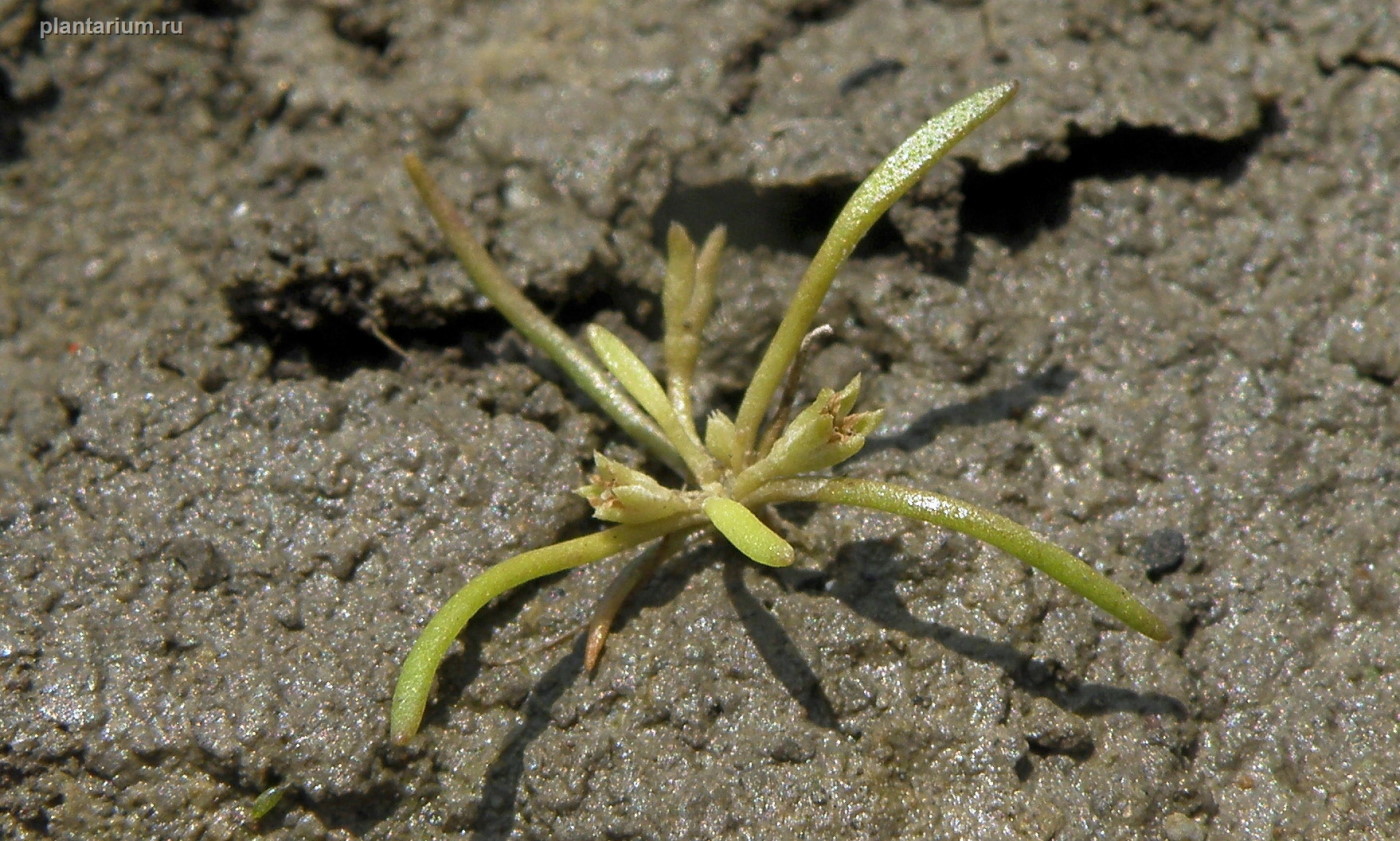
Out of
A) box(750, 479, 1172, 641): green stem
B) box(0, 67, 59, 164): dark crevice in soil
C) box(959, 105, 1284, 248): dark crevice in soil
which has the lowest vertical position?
box(750, 479, 1172, 641): green stem

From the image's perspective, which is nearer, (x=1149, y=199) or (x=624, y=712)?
(x=624, y=712)

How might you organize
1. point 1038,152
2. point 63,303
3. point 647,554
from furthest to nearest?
point 63,303 < point 1038,152 < point 647,554

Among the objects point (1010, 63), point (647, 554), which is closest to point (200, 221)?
point (647, 554)

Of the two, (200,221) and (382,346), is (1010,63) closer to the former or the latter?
(382,346)

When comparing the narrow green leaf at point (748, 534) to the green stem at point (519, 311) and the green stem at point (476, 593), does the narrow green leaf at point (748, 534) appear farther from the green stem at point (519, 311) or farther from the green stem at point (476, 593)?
the green stem at point (519, 311)

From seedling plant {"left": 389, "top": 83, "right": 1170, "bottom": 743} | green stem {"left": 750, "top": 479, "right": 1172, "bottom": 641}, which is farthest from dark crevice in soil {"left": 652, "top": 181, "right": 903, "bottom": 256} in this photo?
green stem {"left": 750, "top": 479, "right": 1172, "bottom": 641}

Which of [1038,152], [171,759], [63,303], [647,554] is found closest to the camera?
[171,759]

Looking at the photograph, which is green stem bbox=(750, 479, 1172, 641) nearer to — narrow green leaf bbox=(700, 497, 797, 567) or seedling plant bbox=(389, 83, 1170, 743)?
seedling plant bbox=(389, 83, 1170, 743)
